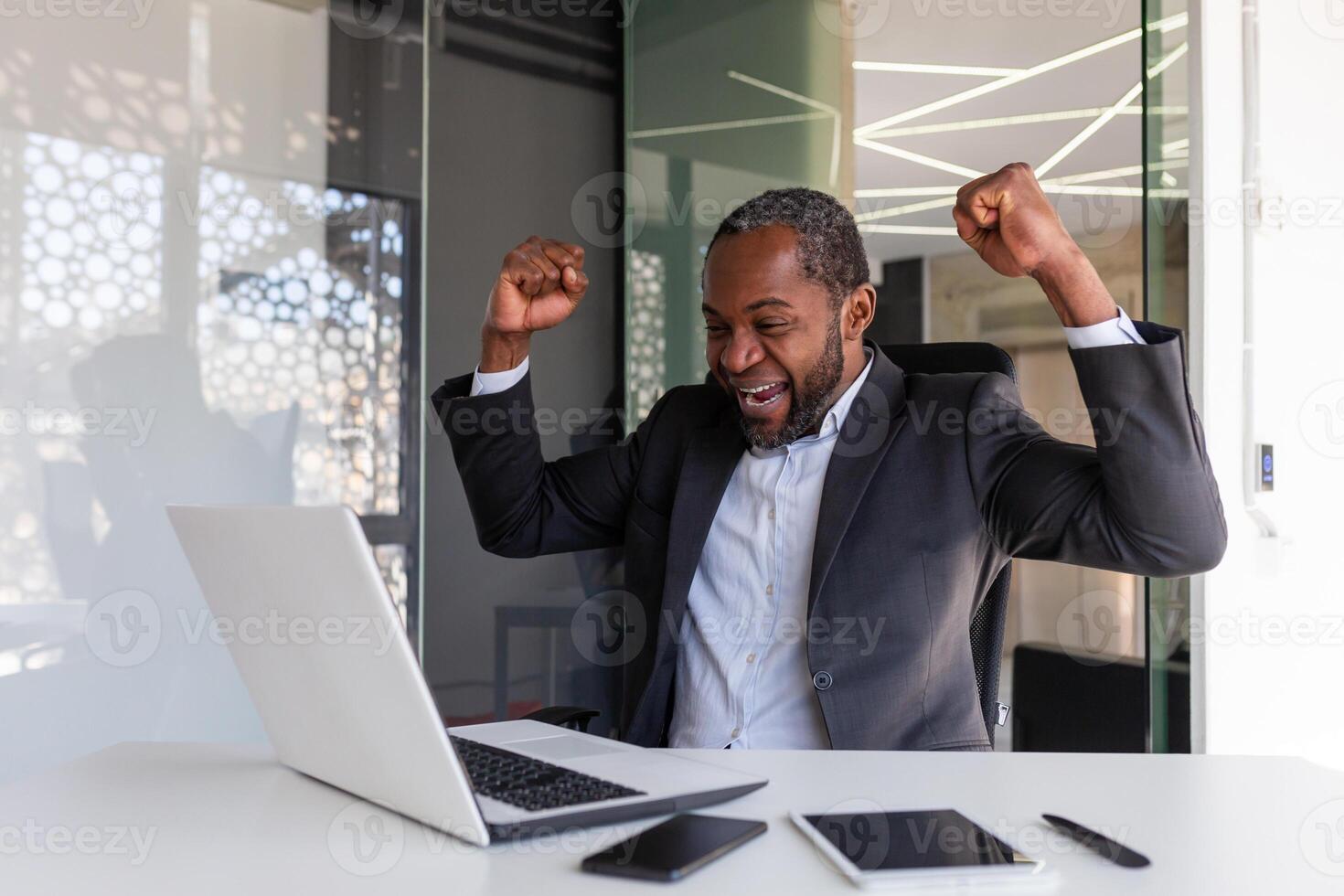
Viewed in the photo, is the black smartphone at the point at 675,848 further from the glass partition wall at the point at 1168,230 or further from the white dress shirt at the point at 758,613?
the glass partition wall at the point at 1168,230

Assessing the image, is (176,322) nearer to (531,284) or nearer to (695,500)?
(531,284)

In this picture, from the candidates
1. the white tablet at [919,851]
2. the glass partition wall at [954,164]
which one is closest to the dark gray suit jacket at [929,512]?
the glass partition wall at [954,164]

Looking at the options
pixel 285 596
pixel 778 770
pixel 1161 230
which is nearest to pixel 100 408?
pixel 285 596

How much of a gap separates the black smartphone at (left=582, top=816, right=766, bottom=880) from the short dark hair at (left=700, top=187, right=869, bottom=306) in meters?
1.17

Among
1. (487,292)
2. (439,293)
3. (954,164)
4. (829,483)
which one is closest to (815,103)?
(954,164)

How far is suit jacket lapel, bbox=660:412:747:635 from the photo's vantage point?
180 centimetres

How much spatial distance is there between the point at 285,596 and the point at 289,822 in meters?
0.19

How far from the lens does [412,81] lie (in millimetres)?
3035

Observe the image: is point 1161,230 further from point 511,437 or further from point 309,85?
point 309,85

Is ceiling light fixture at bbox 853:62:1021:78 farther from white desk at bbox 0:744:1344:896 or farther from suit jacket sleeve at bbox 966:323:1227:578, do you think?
white desk at bbox 0:744:1344:896

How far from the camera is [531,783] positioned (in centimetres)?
104

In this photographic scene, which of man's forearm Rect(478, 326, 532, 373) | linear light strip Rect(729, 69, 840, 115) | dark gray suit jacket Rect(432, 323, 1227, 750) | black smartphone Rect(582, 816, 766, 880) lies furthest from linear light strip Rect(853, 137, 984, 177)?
black smartphone Rect(582, 816, 766, 880)

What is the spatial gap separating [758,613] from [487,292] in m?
1.71

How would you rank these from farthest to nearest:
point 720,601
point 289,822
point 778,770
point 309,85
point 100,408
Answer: point 309,85
point 100,408
point 720,601
point 778,770
point 289,822
